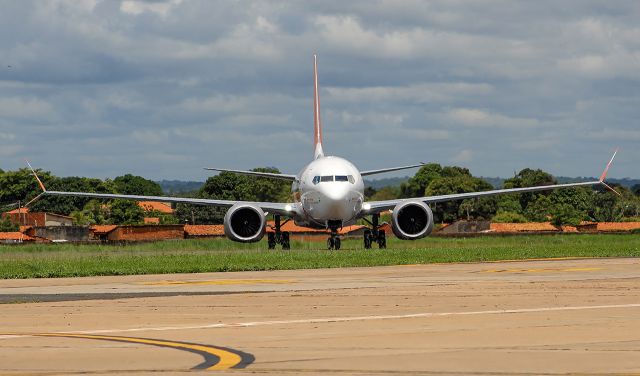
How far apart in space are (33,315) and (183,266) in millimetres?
15418

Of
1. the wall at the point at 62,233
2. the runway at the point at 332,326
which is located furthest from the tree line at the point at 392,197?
the runway at the point at 332,326

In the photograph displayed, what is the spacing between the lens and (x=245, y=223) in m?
51.7

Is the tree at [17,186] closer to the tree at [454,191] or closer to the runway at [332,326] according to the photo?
the tree at [454,191]

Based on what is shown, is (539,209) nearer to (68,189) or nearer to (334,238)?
(68,189)

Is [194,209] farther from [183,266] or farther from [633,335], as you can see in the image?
[633,335]

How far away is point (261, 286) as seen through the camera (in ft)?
83.1

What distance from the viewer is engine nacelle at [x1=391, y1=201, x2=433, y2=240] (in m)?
50.8

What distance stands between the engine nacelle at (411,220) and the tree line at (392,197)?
70284 mm

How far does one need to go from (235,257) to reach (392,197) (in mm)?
127658

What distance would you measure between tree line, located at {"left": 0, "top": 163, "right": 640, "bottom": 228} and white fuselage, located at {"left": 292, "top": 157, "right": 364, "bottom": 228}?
2824 inches

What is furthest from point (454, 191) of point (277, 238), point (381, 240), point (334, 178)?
point (334, 178)

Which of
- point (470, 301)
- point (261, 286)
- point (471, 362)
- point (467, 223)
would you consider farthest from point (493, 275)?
point (467, 223)

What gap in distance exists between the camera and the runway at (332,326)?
12234 millimetres

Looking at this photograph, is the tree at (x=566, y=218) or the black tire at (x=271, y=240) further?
the tree at (x=566, y=218)
